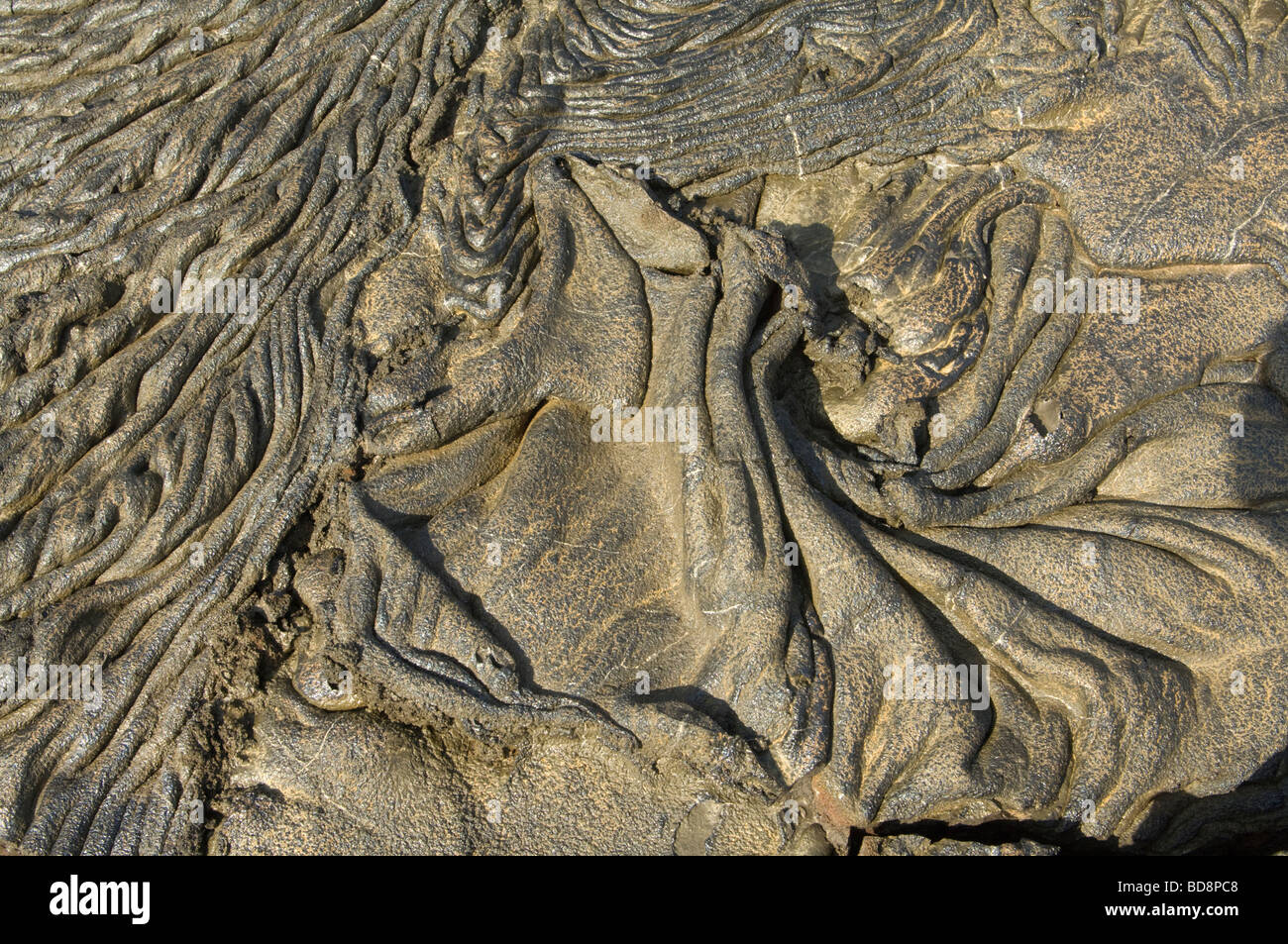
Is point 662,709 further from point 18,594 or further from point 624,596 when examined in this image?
point 18,594

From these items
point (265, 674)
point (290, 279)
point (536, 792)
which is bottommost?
point (536, 792)

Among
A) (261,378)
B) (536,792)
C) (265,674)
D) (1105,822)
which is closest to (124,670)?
(265,674)

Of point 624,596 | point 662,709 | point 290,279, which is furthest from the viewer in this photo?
point 290,279

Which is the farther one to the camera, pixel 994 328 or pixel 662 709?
pixel 994 328

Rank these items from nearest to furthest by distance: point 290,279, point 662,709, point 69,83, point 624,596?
point 662,709
point 624,596
point 290,279
point 69,83

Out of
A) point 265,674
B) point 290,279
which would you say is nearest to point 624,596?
point 265,674

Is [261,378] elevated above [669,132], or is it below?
below

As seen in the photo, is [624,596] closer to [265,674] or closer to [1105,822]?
[265,674]
